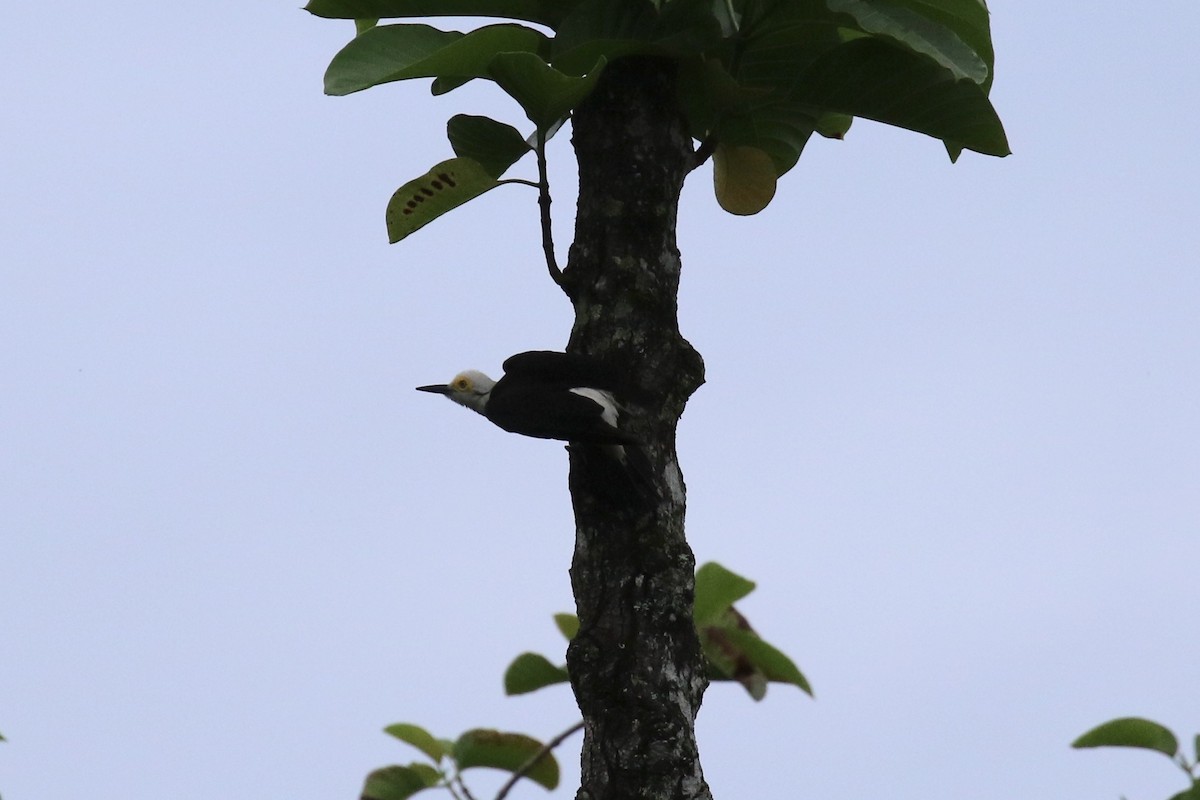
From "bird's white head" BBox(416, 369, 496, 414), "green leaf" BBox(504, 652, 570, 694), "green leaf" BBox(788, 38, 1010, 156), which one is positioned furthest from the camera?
"bird's white head" BBox(416, 369, 496, 414)

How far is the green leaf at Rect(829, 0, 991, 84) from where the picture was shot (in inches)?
133

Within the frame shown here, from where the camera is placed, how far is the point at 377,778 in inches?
156

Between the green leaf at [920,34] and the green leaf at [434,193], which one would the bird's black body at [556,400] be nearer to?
the green leaf at [434,193]

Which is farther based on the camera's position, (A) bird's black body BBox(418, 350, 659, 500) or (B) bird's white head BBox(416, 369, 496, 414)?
(B) bird's white head BBox(416, 369, 496, 414)

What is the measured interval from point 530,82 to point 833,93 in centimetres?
82

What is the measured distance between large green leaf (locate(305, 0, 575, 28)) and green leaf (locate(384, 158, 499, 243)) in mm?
387

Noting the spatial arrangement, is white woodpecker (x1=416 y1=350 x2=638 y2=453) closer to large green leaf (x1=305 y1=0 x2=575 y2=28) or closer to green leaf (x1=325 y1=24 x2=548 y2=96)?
green leaf (x1=325 y1=24 x2=548 y2=96)

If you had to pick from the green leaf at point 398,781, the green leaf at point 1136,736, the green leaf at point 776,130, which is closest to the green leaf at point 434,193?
the green leaf at point 776,130

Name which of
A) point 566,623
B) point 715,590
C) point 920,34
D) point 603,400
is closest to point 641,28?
point 920,34

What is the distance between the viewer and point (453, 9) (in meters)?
3.58

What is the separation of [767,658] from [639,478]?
689mm

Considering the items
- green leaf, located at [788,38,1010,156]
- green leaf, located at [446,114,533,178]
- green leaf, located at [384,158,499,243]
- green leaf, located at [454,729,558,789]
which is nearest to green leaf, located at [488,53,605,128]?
green leaf, located at [446,114,533,178]

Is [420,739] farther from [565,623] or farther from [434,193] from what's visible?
[434,193]

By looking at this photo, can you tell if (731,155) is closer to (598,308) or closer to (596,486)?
(598,308)
